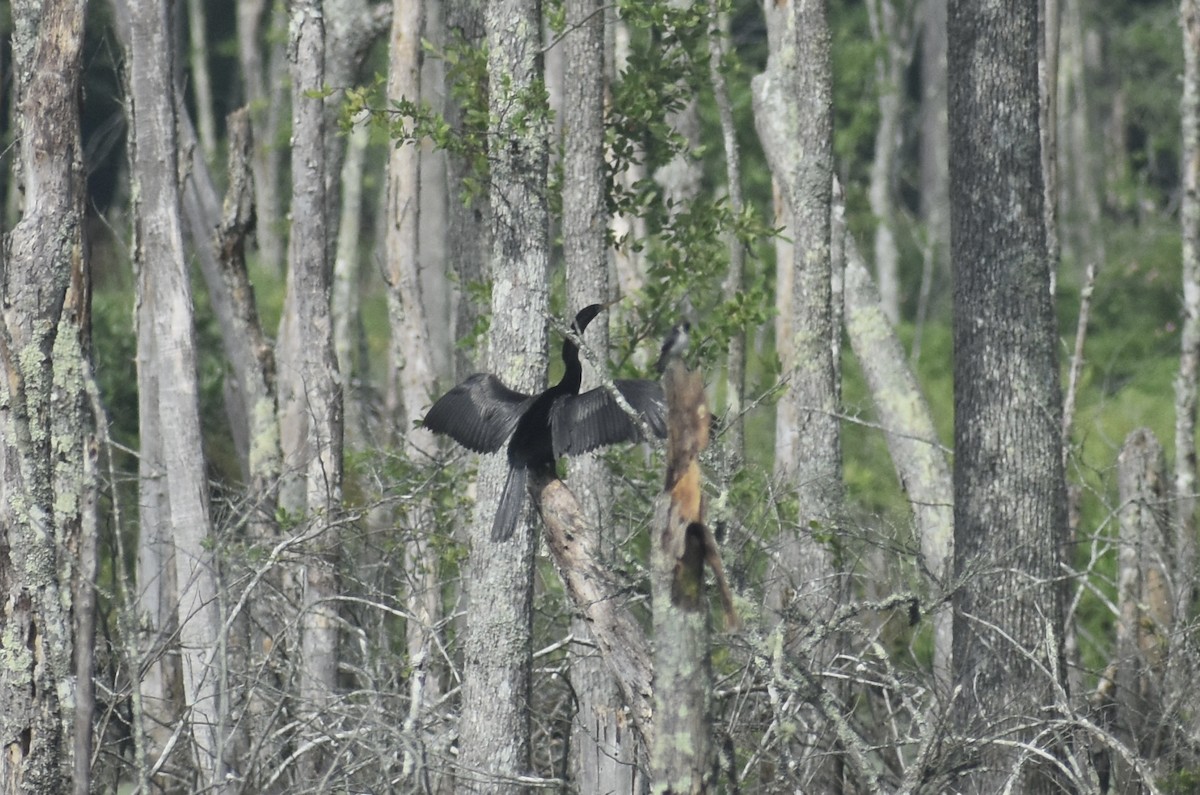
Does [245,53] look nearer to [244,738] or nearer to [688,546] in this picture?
[244,738]

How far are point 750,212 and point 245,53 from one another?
804 inches

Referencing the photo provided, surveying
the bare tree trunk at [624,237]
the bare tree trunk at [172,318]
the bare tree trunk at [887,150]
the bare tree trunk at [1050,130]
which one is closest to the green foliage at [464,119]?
the bare tree trunk at [624,237]

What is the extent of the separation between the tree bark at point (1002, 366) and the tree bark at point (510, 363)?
2.46 meters

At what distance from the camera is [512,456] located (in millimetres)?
6477

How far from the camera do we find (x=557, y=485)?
21.4ft

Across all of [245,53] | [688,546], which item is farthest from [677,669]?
[245,53]

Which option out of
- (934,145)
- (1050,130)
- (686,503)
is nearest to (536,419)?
(686,503)

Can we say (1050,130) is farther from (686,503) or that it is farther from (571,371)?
(686,503)

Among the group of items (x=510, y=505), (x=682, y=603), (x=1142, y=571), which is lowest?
(x=1142, y=571)

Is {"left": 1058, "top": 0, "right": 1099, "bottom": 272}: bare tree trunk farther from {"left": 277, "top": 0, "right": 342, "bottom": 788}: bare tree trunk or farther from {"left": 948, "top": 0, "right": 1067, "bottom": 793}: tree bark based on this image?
{"left": 277, "top": 0, "right": 342, "bottom": 788}: bare tree trunk

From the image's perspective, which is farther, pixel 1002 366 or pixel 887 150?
pixel 887 150

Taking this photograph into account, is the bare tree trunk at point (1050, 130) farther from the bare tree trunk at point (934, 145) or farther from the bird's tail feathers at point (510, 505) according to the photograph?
the bare tree trunk at point (934, 145)

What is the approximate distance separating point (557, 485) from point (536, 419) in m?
0.30

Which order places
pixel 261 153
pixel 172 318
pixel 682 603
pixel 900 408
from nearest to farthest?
pixel 682 603, pixel 172 318, pixel 900 408, pixel 261 153
